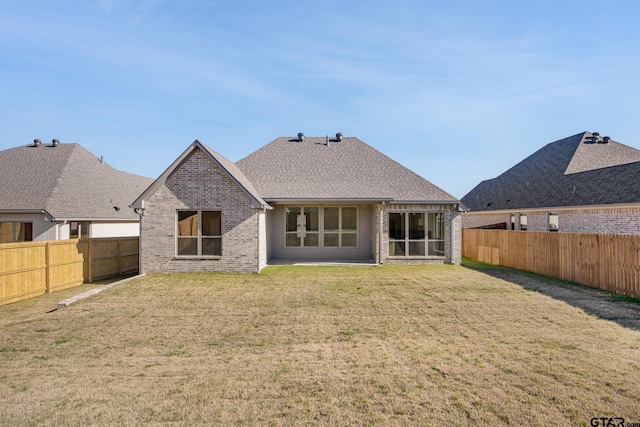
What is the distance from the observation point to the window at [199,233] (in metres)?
15.0

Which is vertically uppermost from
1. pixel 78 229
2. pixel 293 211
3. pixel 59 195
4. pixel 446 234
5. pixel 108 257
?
pixel 59 195

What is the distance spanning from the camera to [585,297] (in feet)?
35.5

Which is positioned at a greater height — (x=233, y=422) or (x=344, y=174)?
(x=344, y=174)

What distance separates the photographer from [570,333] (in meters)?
7.45

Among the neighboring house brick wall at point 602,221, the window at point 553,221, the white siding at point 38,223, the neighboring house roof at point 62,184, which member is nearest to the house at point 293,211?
the white siding at point 38,223

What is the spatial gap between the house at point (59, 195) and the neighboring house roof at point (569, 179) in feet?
73.0

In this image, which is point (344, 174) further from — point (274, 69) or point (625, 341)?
point (625, 341)

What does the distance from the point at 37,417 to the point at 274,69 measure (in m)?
15.5

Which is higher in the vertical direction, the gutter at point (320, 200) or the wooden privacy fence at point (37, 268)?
the gutter at point (320, 200)

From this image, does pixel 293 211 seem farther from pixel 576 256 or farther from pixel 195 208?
pixel 576 256

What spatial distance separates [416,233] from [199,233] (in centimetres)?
1031

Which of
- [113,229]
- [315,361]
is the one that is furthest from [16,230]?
[315,361]

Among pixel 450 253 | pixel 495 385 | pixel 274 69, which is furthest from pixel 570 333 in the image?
pixel 274 69

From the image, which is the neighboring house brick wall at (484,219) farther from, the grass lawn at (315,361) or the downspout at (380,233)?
the grass lawn at (315,361)
